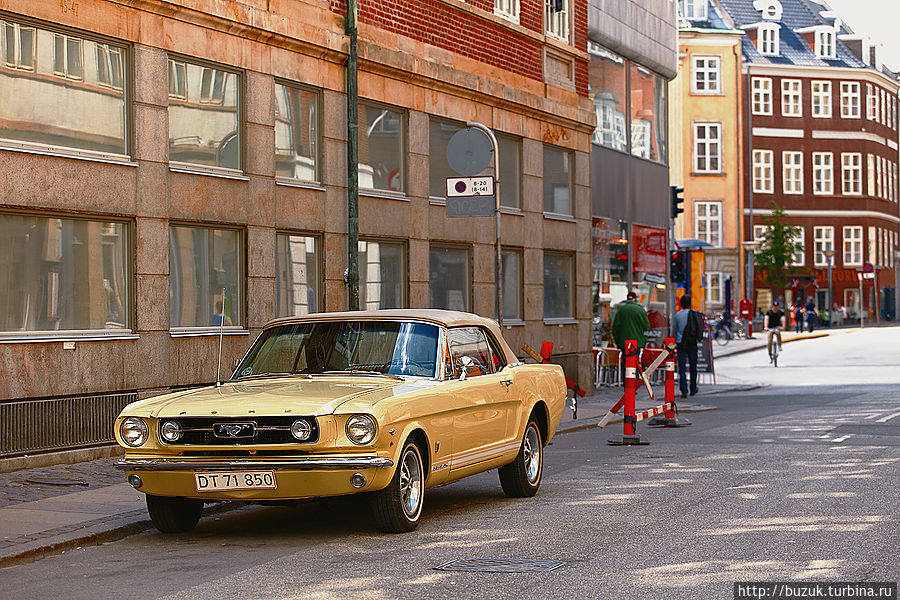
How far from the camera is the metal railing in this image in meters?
13.9

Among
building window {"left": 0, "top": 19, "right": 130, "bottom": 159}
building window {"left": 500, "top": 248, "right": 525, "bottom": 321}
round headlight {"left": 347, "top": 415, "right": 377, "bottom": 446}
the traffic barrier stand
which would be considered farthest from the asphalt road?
building window {"left": 500, "top": 248, "right": 525, "bottom": 321}

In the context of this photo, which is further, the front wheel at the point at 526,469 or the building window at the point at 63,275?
the building window at the point at 63,275

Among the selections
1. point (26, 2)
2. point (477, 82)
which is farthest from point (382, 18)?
point (26, 2)

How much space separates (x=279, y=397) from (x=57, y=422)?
19.2ft

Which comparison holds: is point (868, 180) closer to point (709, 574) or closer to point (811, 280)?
point (811, 280)

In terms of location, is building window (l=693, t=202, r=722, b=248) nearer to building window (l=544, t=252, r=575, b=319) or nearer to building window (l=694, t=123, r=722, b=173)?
building window (l=694, t=123, r=722, b=173)

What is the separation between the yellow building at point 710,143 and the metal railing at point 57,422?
57.9m

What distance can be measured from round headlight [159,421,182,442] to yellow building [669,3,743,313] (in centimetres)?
6304

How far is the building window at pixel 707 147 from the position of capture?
72125 millimetres

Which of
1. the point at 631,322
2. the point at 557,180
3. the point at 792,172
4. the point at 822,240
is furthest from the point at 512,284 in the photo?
the point at 822,240

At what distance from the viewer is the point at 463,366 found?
10711mm

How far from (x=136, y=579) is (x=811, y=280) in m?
74.3

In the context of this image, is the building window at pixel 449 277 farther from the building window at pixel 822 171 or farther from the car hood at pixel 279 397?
the building window at pixel 822 171

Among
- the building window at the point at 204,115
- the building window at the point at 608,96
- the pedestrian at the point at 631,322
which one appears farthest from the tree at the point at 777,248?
the building window at the point at 204,115
